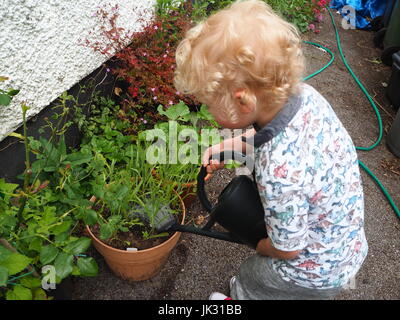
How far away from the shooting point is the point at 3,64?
1421mm

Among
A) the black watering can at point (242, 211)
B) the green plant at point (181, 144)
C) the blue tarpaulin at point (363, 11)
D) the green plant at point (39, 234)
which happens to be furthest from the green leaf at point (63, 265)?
the blue tarpaulin at point (363, 11)

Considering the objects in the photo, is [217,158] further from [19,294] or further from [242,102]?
[19,294]

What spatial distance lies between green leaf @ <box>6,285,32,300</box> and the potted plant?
0.35m

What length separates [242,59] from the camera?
907 mm

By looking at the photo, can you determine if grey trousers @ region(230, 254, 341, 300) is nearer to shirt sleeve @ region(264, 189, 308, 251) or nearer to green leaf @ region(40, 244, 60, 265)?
shirt sleeve @ region(264, 189, 308, 251)

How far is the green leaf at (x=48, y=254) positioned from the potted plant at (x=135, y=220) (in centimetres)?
28

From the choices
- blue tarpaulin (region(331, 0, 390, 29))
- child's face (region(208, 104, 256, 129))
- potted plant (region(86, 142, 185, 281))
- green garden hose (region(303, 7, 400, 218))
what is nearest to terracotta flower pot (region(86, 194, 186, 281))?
potted plant (region(86, 142, 185, 281))

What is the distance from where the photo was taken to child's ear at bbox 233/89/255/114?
0.97 m

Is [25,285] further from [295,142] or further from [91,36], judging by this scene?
[91,36]

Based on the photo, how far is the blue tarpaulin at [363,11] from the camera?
4.72m


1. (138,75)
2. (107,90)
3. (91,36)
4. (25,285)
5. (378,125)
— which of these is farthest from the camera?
(378,125)

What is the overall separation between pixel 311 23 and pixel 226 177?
3.29m

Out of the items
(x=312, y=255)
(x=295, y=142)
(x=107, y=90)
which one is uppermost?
(x=295, y=142)

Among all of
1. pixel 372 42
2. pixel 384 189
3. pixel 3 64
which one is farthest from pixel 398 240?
pixel 372 42
